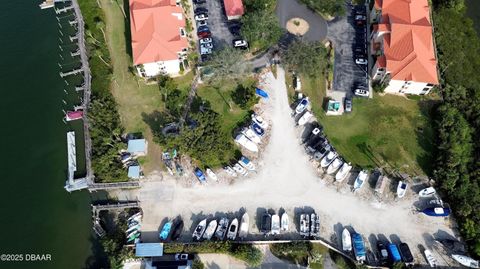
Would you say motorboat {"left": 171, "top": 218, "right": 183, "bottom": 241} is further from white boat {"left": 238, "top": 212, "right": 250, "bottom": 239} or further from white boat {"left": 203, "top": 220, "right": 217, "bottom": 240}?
white boat {"left": 238, "top": 212, "right": 250, "bottom": 239}

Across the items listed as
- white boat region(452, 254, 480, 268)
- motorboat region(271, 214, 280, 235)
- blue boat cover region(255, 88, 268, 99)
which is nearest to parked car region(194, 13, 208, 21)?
blue boat cover region(255, 88, 268, 99)

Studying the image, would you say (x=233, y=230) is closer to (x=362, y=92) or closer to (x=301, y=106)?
(x=301, y=106)

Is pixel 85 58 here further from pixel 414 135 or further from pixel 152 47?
pixel 414 135

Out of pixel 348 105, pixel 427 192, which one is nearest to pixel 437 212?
pixel 427 192

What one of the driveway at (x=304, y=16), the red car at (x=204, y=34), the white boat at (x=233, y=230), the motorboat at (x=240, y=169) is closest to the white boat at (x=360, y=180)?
the motorboat at (x=240, y=169)

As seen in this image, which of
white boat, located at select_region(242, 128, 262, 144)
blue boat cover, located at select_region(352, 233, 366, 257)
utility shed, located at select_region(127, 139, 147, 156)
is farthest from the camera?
white boat, located at select_region(242, 128, 262, 144)

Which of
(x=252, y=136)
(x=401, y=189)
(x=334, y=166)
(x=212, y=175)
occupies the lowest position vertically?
(x=401, y=189)
